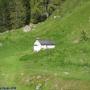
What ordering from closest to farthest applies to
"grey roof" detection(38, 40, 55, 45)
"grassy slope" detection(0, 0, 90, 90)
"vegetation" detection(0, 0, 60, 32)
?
"grassy slope" detection(0, 0, 90, 90), "grey roof" detection(38, 40, 55, 45), "vegetation" detection(0, 0, 60, 32)

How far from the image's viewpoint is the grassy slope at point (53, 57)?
81250 millimetres

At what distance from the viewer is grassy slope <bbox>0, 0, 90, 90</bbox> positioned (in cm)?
8125

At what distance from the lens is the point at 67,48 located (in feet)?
355

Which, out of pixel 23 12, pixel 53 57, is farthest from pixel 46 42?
pixel 23 12

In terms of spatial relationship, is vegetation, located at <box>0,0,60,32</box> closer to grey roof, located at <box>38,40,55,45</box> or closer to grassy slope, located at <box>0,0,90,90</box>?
grassy slope, located at <box>0,0,90,90</box>

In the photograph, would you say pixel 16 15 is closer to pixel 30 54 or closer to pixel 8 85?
pixel 30 54

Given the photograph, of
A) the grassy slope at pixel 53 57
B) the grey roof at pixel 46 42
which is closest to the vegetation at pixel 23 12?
the grassy slope at pixel 53 57

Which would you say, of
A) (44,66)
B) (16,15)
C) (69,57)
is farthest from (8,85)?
(16,15)

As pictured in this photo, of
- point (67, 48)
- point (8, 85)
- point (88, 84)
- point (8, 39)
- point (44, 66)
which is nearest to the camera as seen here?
point (88, 84)

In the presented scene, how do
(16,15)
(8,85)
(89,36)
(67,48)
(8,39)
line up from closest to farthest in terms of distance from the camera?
(8,85) → (67,48) → (89,36) → (8,39) → (16,15)

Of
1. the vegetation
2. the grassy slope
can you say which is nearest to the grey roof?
the grassy slope

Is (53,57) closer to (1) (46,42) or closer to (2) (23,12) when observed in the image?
(1) (46,42)

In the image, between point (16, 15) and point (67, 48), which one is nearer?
point (67, 48)

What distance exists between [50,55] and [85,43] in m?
13.3
